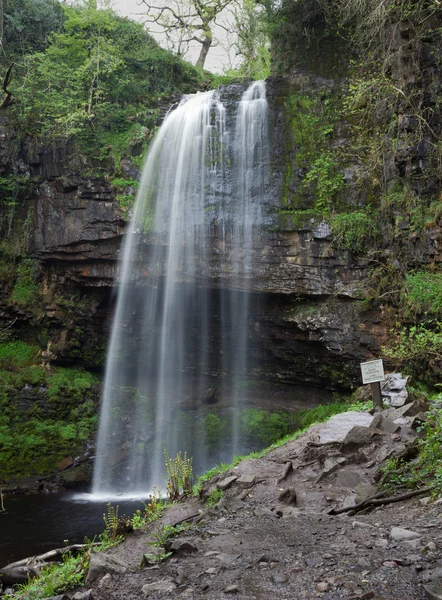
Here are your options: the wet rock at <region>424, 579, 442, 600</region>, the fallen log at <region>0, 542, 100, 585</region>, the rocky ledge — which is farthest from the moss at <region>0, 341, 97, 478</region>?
the wet rock at <region>424, 579, 442, 600</region>

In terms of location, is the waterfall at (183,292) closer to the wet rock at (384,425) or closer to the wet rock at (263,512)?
the wet rock at (384,425)

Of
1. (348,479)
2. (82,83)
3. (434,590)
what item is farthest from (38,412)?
(434,590)

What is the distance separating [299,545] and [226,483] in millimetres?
2481

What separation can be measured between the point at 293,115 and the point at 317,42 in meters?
2.38

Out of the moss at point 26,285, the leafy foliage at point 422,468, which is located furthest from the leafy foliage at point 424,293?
the moss at point 26,285

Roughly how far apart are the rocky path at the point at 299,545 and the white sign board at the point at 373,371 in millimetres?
1249

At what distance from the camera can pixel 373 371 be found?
713cm

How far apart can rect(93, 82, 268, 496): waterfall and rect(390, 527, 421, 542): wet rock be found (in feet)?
33.8

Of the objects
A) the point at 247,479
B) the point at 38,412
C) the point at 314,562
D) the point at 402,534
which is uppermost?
the point at 402,534

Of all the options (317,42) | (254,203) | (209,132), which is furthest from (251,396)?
(317,42)

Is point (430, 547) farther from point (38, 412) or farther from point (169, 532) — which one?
point (38, 412)

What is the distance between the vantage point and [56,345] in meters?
16.0

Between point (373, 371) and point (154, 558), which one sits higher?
point (373, 371)

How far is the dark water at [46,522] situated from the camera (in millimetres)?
8867
